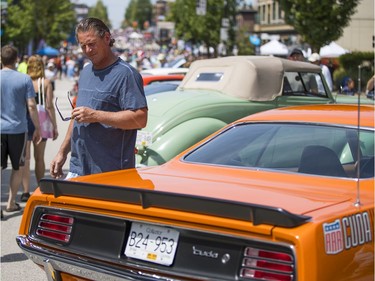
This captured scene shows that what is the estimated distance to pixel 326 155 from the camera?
13.3 ft

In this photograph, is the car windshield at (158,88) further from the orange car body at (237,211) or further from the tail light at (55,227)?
the tail light at (55,227)

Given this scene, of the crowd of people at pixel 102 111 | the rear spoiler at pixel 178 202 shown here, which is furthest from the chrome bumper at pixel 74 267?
the crowd of people at pixel 102 111

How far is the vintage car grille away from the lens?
10.1ft

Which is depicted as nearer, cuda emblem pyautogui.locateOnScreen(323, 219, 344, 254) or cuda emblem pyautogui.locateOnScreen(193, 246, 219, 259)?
cuda emblem pyautogui.locateOnScreen(323, 219, 344, 254)

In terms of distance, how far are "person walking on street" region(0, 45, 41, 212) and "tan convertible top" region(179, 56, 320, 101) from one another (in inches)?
116

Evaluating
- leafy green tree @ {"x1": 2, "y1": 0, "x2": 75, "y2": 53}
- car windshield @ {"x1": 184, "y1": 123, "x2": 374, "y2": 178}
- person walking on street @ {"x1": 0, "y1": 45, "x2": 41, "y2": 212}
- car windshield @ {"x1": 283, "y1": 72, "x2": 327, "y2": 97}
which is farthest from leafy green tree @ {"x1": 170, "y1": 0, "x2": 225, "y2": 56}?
car windshield @ {"x1": 184, "y1": 123, "x2": 374, "y2": 178}

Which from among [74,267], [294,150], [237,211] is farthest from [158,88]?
[237,211]

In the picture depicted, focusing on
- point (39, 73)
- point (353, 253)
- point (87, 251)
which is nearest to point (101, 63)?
point (87, 251)

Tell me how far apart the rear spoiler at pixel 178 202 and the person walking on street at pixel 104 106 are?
2.62 ft

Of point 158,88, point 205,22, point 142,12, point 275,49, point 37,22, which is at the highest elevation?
point 158,88

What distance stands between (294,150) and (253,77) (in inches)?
206

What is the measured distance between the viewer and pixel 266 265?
3.09 meters

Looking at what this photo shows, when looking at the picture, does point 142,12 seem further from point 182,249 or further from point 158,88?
point 182,249

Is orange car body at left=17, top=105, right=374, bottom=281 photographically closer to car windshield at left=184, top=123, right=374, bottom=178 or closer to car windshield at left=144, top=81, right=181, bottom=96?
car windshield at left=184, top=123, right=374, bottom=178
